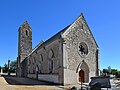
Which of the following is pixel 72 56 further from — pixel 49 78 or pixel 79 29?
pixel 49 78

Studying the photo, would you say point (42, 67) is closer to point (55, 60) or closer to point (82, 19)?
point (55, 60)

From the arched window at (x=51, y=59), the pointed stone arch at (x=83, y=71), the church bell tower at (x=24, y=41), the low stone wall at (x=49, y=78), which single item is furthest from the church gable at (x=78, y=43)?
the church bell tower at (x=24, y=41)

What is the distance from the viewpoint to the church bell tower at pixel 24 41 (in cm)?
5888

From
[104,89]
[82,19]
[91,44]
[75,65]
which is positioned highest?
[82,19]

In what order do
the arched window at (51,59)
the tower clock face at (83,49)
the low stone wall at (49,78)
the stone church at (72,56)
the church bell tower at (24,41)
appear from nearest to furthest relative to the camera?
the stone church at (72,56)
the low stone wall at (49,78)
the tower clock face at (83,49)
the arched window at (51,59)
the church bell tower at (24,41)

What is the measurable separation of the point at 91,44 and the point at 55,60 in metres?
6.93

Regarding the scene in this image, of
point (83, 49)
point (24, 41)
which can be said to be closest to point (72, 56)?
point (83, 49)

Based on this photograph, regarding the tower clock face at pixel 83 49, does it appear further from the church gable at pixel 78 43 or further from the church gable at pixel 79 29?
the church gable at pixel 79 29

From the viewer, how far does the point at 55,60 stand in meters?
35.1

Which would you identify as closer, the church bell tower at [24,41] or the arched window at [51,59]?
the arched window at [51,59]

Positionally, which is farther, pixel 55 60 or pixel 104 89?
pixel 55 60

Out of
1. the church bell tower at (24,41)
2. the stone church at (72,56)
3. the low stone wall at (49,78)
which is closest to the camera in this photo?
the stone church at (72,56)

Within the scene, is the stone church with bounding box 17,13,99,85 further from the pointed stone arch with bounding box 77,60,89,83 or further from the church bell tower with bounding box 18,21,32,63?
the church bell tower with bounding box 18,21,32,63

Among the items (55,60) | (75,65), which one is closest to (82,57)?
(75,65)
